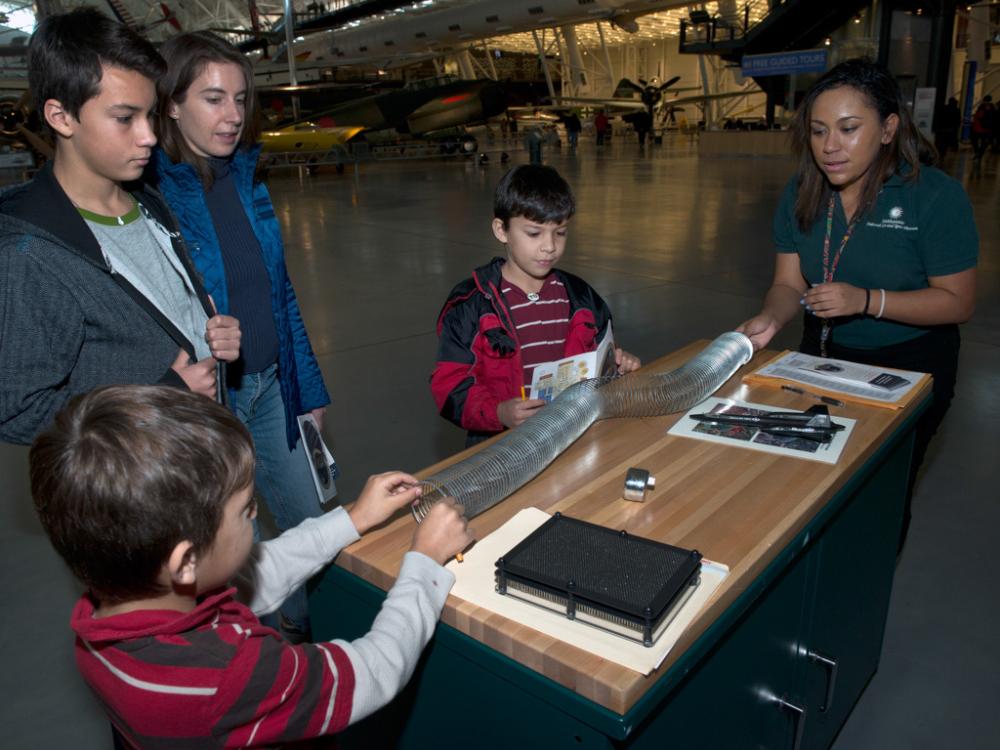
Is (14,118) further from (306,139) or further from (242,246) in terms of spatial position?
(306,139)

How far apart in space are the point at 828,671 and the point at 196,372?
1602 millimetres

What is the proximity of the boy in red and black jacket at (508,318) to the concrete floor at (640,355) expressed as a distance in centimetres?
133

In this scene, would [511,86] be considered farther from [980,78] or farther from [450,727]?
[450,727]

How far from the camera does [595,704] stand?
34.3 inches

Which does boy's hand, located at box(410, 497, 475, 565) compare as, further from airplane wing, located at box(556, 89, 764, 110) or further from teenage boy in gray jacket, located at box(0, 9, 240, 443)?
airplane wing, located at box(556, 89, 764, 110)

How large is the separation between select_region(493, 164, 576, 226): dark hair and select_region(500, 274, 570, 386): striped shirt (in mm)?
222

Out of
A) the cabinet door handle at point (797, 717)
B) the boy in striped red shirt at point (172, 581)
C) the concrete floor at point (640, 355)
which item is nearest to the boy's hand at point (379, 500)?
the boy in striped red shirt at point (172, 581)

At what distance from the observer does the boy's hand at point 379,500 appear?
124 centimetres

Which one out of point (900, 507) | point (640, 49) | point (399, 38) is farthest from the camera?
point (640, 49)

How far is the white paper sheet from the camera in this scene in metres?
0.90

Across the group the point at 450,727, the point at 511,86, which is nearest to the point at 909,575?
the point at 450,727

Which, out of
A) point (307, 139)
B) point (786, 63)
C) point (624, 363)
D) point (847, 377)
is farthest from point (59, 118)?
point (786, 63)

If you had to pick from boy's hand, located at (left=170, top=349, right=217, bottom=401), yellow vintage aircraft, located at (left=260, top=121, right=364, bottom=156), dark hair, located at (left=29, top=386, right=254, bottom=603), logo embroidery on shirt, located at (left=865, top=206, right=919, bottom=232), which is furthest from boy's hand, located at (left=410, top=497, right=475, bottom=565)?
yellow vintage aircraft, located at (left=260, top=121, right=364, bottom=156)

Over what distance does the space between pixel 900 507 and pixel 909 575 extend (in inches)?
29.5
